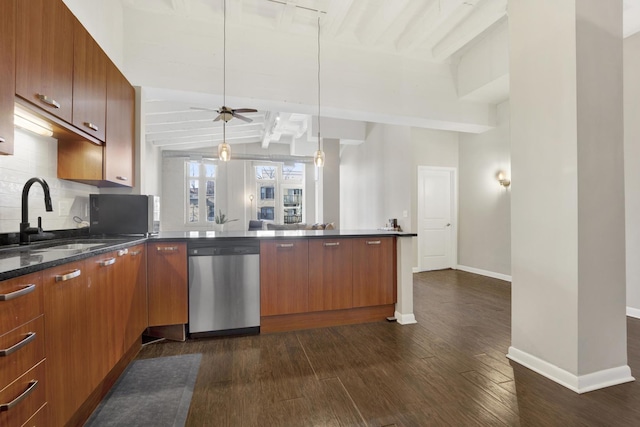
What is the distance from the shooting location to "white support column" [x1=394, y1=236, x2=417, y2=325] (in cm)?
320

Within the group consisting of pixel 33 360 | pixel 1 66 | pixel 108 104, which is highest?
pixel 108 104

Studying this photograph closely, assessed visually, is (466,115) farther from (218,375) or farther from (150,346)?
(150,346)

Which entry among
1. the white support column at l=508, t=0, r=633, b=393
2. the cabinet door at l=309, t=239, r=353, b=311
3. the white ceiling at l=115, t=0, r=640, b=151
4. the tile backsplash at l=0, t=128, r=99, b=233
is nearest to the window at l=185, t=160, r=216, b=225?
the white ceiling at l=115, t=0, r=640, b=151

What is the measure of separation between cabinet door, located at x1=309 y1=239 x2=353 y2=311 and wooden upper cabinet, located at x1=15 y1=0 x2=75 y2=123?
2.15 metres

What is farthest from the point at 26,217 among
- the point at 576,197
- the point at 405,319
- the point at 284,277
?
the point at 576,197

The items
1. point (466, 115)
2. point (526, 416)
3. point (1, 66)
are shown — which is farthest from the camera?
point (466, 115)

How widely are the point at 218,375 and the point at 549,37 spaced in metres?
3.43

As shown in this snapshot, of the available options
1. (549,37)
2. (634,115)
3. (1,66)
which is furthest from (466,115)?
(1,66)

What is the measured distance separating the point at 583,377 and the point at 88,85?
3938 millimetres

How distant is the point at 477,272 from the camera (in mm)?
5809

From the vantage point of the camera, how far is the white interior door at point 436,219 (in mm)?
6129

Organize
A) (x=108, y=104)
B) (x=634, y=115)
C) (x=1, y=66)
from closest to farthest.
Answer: (x=1, y=66) → (x=108, y=104) → (x=634, y=115)

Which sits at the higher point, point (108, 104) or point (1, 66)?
point (108, 104)

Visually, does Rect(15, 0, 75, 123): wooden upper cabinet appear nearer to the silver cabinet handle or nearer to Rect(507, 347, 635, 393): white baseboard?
the silver cabinet handle
